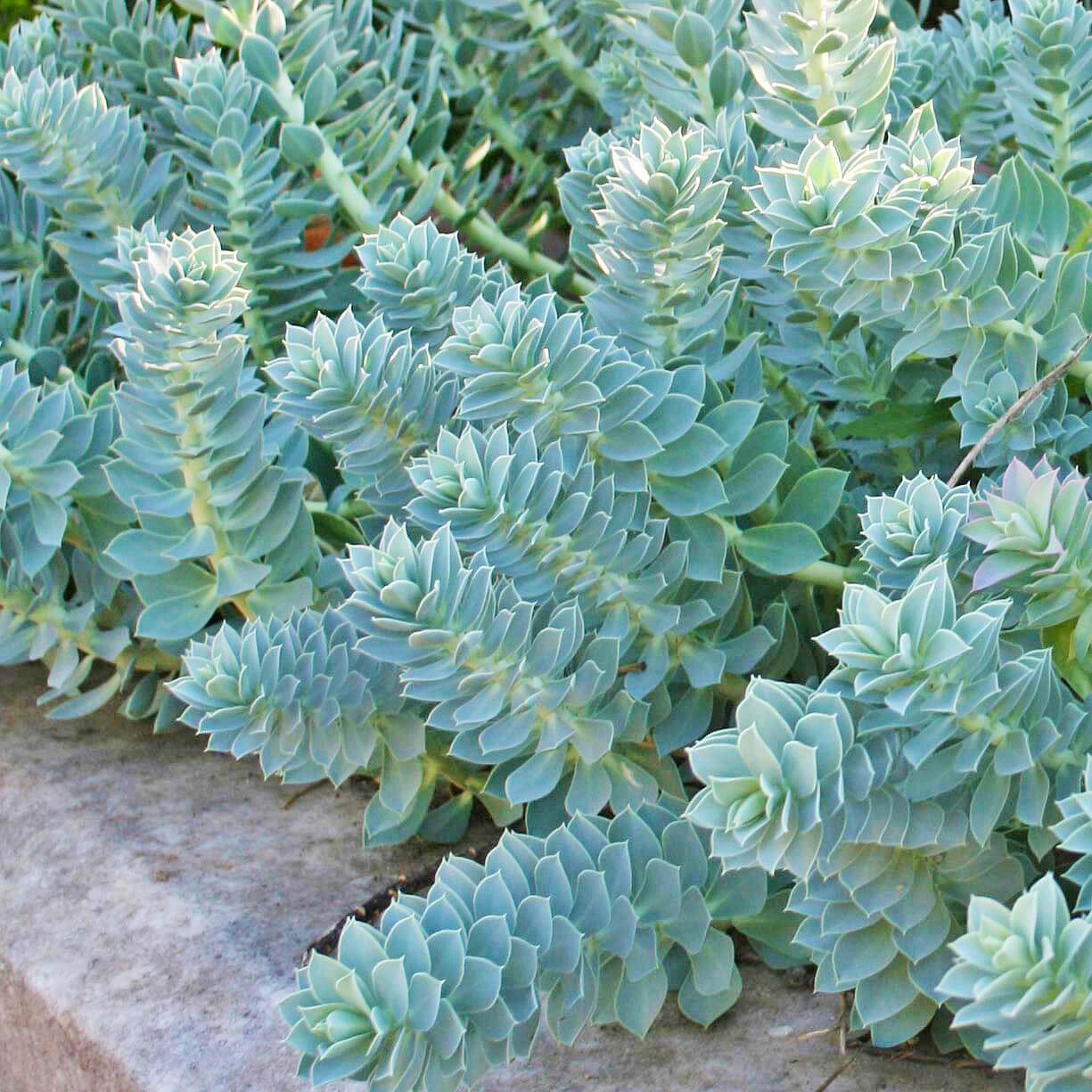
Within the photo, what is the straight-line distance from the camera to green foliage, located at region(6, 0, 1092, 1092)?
749mm

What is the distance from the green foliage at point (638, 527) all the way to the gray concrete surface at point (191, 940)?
0.05 meters

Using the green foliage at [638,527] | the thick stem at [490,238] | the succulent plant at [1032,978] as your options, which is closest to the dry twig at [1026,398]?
the green foliage at [638,527]

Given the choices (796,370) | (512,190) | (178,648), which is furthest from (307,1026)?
(512,190)

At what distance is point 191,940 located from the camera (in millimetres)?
1121

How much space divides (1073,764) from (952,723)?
0.10 meters

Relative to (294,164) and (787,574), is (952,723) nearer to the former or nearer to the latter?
(787,574)

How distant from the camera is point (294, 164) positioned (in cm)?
139

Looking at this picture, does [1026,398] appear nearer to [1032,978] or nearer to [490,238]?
[1032,978]

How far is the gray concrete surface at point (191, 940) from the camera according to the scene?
960mm

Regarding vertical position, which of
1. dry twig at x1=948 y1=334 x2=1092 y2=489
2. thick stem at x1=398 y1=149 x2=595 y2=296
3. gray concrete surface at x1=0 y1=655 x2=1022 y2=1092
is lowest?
gray concrete surface at x1=0 y1=655 x2=1022 y2=1092

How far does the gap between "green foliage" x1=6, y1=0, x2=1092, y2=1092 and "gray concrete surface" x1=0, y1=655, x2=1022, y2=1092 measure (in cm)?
5

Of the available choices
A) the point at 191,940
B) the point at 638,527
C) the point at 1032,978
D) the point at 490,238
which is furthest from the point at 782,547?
the point at 490,238

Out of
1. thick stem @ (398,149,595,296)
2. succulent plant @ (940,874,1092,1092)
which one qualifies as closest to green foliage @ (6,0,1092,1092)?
succulent plant @ (940,874,1092,1092)

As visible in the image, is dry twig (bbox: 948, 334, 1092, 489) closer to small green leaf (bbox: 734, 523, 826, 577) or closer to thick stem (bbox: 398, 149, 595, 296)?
small green leaf (bbox: 734, 523, 826, 577)
